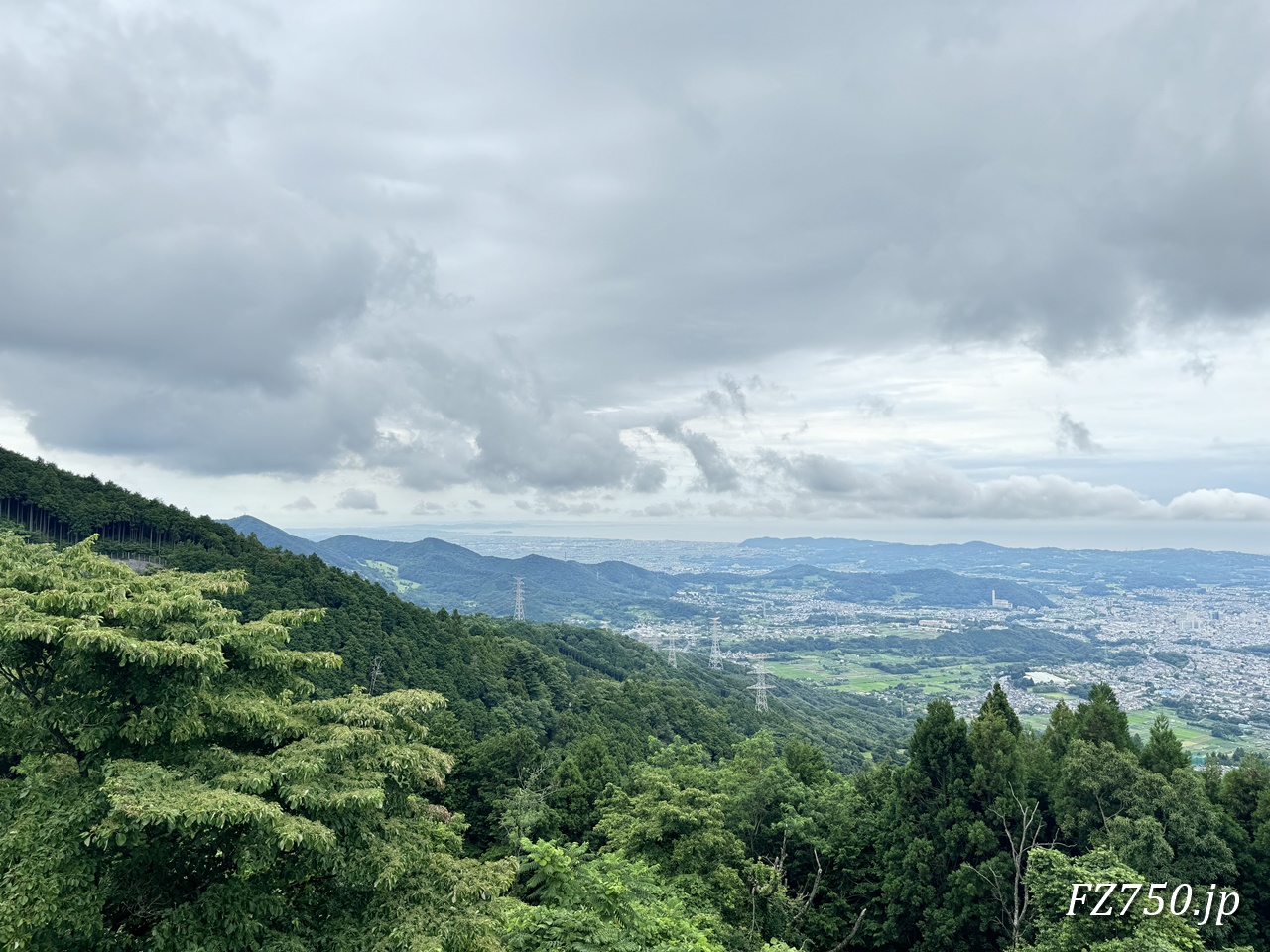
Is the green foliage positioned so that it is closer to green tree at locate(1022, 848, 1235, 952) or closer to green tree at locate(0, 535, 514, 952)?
green tree at locate(0, 535, 514, 952)

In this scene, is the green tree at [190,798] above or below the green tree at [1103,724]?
above

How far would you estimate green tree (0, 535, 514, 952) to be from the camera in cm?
891

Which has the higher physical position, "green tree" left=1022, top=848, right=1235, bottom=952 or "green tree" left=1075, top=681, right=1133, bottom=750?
"green tree" left=1075, top=681, right=1133, bottom=750

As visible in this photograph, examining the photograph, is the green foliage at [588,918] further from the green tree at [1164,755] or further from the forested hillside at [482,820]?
the green tree at [1164,755]

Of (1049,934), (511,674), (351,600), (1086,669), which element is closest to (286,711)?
(1049,934)

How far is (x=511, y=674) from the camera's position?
70.0 metres

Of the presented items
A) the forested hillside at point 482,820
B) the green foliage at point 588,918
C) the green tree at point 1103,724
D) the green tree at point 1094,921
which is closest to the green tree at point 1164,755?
the forested hillside at point 482,820

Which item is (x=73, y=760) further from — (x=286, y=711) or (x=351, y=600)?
(x=351, y=600)

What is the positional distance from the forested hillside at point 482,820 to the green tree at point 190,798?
45mm

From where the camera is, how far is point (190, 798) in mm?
8805

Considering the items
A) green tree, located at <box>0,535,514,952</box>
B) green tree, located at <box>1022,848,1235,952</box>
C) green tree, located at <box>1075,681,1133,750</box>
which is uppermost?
green tree, located at <box>0,535,514,952</box>

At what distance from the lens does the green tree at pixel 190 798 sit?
891 centimetres

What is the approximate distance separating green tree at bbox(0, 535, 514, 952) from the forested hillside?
45mm

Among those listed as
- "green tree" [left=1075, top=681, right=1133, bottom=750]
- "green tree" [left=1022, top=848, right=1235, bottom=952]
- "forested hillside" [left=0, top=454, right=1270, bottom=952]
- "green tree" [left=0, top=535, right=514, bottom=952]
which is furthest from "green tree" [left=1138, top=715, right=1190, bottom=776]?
"green tree" [left=0, top=535, right=514, bottom=952]
